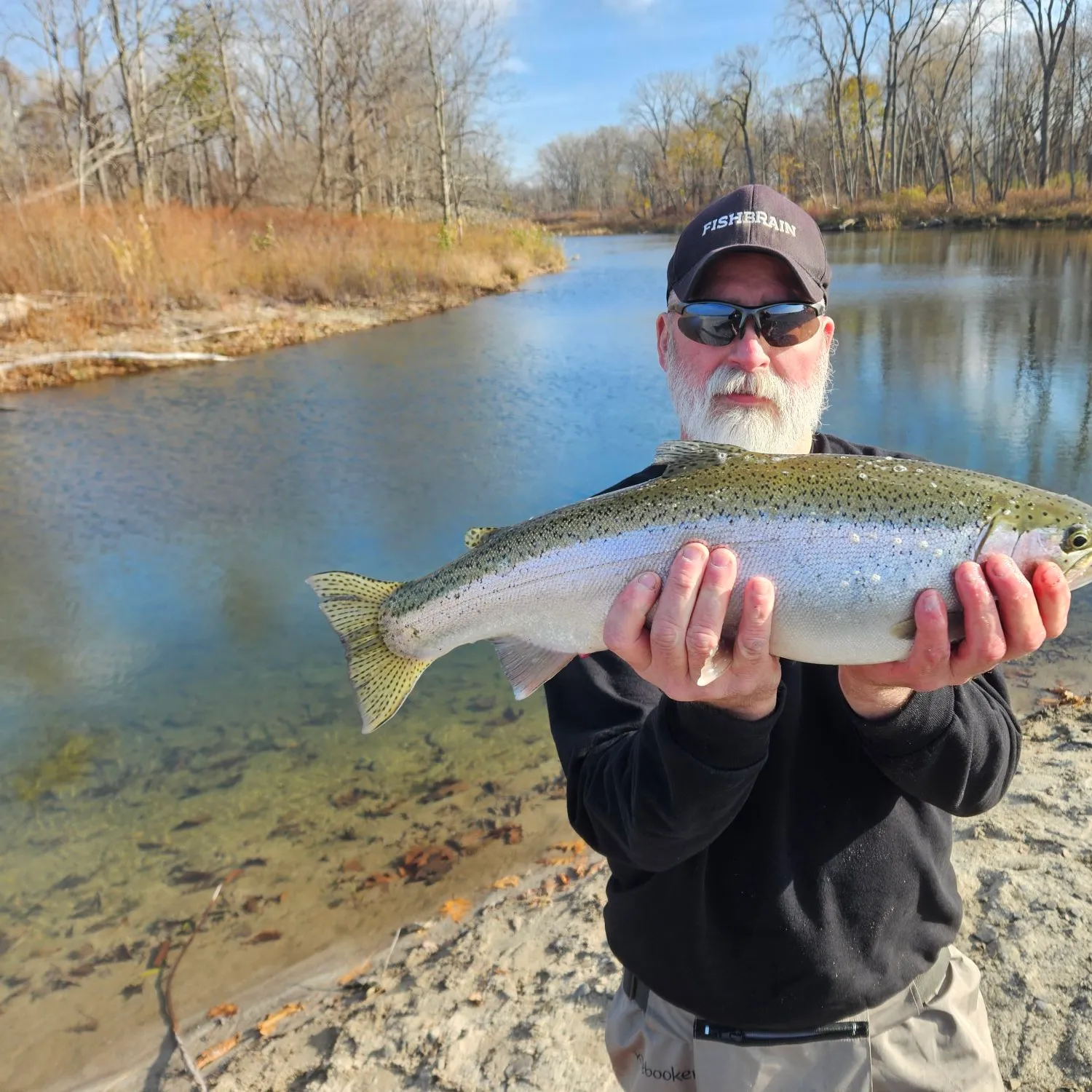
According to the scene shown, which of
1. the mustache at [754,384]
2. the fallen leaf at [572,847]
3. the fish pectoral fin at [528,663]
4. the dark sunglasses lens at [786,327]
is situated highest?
the dark sunglasses lens at [786,327]

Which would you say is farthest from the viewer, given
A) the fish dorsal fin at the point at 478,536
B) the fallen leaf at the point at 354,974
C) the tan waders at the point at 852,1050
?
the fallen leaf at the point at 354,974

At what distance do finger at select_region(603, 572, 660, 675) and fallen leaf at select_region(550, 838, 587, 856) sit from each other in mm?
2774

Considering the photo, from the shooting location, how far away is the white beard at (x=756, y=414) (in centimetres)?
270

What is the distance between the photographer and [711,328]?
2.79 m

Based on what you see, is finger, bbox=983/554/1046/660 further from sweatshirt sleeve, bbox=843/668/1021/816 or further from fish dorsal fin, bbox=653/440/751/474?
fish dorsal fin, bbox=653/440/751/474

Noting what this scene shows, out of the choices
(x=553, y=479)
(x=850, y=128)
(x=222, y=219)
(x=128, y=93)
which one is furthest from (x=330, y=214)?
(x=850, y=128)

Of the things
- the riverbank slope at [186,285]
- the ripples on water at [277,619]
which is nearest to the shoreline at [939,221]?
the riverbank slope at [186,285]

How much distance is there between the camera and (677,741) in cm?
181

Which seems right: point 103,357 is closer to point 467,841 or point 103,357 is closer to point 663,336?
point 467,841

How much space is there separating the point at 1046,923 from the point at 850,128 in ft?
307

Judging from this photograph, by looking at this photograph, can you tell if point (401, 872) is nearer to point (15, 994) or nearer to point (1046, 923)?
point (15, 994)

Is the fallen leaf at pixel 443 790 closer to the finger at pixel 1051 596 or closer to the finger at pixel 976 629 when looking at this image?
the finger at pixel 976 629

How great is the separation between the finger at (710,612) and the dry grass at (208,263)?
1944cm

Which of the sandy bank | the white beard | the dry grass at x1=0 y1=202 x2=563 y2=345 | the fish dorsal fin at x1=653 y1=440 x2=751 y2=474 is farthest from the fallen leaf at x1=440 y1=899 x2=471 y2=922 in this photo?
the dry grass at x1=0 y1=202 x2=563 y2=345
